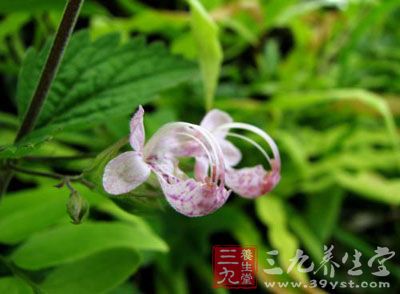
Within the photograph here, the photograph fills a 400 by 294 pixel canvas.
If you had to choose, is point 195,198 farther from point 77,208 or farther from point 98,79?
point 98,79

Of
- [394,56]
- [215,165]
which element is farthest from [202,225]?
[394,56]

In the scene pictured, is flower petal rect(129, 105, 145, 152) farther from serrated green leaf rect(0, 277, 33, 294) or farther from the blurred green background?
serrated green leaf rect(0, 277, 33, 294)

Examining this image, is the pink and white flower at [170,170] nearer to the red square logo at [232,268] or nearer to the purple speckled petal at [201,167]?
the purple speckled petal at [201,167]

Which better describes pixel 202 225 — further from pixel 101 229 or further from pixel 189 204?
pixel 189 204

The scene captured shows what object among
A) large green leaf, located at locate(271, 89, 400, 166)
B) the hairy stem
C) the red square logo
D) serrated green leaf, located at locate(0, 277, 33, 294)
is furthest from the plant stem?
large green leaf, located at locate(271, 89, 400, 166)

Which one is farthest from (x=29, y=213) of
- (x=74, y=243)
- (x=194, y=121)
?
(x=194, y=121)
